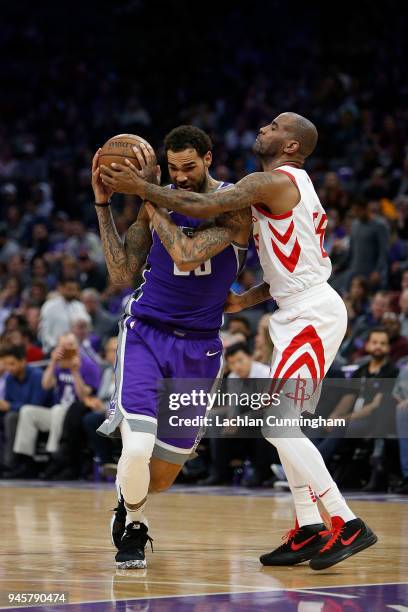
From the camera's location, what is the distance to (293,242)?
19.7 ft

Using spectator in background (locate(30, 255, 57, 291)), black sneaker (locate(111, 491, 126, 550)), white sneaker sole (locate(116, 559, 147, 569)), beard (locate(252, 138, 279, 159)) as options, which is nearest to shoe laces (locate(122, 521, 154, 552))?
white sneaker sole (locate(116, 559, 147, 569))

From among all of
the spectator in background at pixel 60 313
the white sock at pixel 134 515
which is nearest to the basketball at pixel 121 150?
the white sock at pixel 134 515

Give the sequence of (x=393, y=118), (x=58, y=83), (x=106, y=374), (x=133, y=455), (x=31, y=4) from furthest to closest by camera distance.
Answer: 1. (x=31, y=4)
2. (x=58, y=83)
3. (x=393, y=118)
4. (x=106, y=374)
5. (x=133, y=455)

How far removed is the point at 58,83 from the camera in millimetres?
25297

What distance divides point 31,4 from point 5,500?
18896 millimetres

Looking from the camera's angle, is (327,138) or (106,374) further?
(327,138)

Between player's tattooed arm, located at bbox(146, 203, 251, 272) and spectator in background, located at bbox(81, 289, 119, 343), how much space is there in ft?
32.1

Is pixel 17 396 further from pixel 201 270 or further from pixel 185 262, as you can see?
pixel 185 262

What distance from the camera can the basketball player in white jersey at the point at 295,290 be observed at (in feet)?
19.2

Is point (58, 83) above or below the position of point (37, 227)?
above

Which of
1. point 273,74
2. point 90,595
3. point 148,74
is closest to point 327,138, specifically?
point 273,74

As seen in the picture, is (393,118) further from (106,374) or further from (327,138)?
(106,374)

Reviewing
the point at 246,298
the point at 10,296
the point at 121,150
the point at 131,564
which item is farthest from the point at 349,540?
the point at 10,296

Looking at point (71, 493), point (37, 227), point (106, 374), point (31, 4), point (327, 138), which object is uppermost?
point (31, 4)
